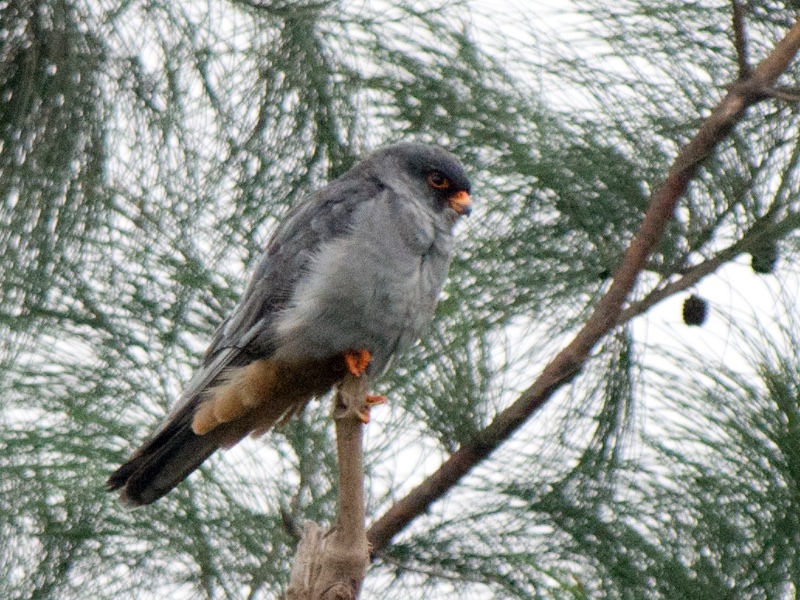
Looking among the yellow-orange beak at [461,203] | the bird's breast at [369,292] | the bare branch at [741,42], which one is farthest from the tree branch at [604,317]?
the yellow-orange beak at [461,203]

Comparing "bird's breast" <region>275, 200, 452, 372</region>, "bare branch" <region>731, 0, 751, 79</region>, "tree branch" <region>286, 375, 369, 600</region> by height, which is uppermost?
"bare branch" <region>731, 0, 751, 79</region>

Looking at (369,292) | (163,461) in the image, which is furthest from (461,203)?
(163,461)

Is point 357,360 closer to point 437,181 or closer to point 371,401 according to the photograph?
point 371,401

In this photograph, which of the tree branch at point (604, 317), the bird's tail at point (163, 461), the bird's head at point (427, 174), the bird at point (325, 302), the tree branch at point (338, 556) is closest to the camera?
the tree branch at point (338, 556)

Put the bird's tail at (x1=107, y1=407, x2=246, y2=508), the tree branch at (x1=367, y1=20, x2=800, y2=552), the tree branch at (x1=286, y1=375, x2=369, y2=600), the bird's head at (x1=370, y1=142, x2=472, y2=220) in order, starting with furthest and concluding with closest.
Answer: the bird's head at (x1=370, y1=142, x2=472, y2=220)
the bird's tail at (x1=107, y1=407, x2=246, y2=508)
the tree branch at (x1=367, y1=20, x2=800, y2=552)
the tree branch at (x1=286, y1=375, x2=369, y2=600)

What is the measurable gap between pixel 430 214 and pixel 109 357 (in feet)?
2.51

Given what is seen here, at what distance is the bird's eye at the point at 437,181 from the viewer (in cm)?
292

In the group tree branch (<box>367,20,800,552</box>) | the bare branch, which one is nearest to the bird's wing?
tree branch (<box>367,20,800,552</box>)

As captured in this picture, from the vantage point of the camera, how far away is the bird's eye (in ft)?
9.57

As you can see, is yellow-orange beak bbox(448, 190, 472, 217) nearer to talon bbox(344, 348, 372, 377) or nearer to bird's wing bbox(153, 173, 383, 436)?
bird's wing bbox(153, 173, 383, 436)

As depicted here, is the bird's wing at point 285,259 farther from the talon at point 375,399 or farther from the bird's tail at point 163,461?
the talon at point 375,399

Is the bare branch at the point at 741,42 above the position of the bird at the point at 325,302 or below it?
A: above

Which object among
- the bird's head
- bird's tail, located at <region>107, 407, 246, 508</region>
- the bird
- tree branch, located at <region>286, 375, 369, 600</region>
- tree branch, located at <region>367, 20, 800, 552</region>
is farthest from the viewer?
the bird's head

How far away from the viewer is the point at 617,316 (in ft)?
7.68
